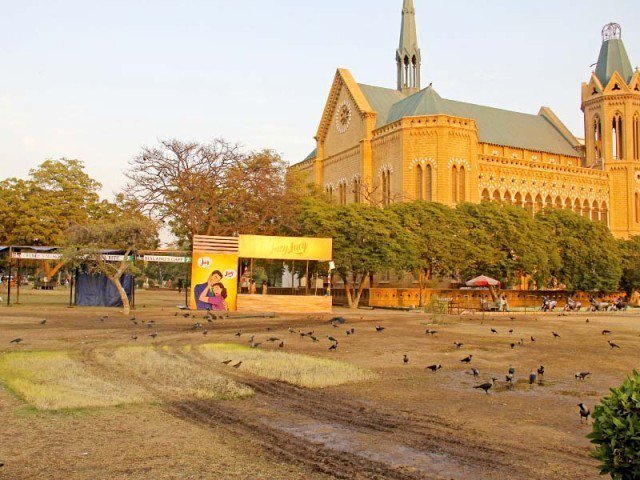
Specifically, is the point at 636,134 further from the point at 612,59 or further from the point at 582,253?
the point at 582,253

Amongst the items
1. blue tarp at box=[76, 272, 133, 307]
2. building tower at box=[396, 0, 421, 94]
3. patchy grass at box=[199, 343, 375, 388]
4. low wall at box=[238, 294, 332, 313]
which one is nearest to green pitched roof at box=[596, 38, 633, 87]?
building tower at box=[396, 0, 421, 94]

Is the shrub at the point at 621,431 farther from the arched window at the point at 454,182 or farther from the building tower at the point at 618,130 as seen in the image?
the building tower at the point at 618,130

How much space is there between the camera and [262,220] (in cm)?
4519

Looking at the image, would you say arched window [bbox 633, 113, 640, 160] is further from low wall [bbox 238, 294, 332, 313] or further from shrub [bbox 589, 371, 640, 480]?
shrub [bbox 589, 371, 640, 480]

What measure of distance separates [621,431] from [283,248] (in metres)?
33.2

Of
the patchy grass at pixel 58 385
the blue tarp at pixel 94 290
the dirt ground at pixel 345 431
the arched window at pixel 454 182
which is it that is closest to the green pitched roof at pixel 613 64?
the arched window at pixel 454 182

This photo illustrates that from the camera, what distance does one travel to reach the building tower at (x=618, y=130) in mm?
77062

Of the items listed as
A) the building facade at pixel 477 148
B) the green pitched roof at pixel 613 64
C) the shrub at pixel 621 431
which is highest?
the green pitched roof at pixel 613 64

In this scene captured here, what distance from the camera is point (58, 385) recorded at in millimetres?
11586

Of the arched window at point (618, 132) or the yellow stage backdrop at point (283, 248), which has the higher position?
the arched window at point (618, 132)

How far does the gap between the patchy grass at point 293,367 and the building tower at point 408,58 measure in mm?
73115

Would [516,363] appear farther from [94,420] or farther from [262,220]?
[262,220]

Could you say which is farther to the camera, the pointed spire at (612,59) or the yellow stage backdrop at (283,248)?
the pointed spire at (612,59)

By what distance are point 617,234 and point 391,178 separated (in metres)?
33.1
